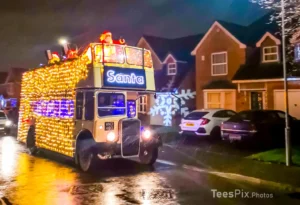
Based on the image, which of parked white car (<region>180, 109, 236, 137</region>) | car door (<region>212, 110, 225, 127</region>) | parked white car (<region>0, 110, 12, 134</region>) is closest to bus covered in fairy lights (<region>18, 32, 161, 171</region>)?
parked white car (<region>180, 109, 236, 137</region>)

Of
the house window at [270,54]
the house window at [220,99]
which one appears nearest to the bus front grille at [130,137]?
the house window at [270,54]

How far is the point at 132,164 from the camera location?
14.2 meters

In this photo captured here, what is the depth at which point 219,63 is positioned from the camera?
28.9 meters

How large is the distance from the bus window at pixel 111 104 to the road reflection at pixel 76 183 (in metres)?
1.73

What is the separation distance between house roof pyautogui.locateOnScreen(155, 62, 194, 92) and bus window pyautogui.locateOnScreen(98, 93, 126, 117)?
18.7m

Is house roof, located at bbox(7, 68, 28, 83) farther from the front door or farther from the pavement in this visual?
the pavement

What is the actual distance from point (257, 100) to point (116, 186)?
17.9 metres

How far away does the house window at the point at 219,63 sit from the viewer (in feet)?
93.6

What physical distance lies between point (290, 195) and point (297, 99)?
1550cm

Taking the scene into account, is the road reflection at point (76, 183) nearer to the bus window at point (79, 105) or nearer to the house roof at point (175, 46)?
the bus window at point (79, 105)

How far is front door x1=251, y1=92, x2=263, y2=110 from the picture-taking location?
2634cm

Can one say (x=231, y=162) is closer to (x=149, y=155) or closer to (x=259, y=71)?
(x=149, y=155)

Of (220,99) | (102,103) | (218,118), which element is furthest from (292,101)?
(102,103)

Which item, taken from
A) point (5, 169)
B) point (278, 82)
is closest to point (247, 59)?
point (278, 82)
